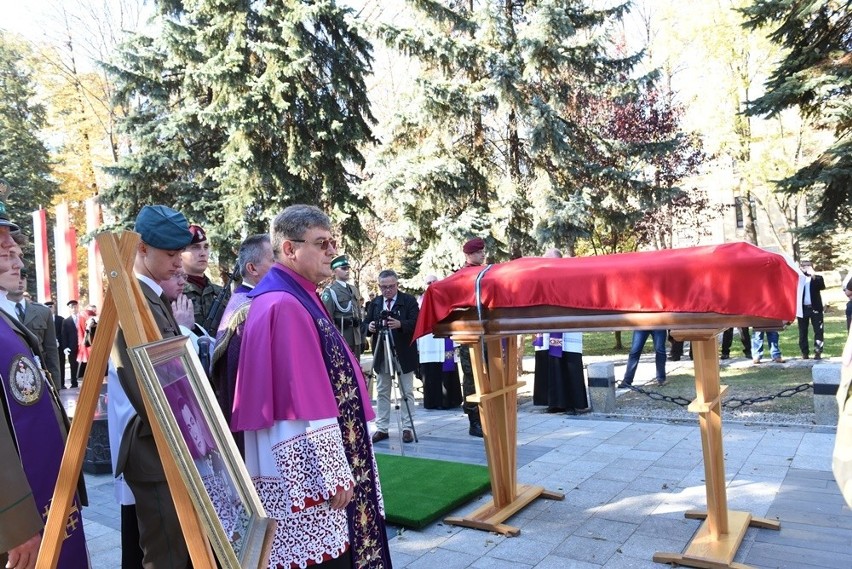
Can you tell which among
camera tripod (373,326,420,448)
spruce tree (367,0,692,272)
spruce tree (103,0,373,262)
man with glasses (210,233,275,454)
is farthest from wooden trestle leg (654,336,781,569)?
spruce tree (103,0,373,262)

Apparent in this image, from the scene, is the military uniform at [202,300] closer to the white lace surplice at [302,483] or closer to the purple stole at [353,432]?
the purple stole at [353,432]

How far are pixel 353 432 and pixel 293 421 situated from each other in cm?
40

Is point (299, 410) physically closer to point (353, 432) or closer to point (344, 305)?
point (353, 432)

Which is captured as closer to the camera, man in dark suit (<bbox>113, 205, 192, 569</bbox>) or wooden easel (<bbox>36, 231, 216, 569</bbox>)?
wooden easel (<bbox>36, 231, 216, 569</bbox>)

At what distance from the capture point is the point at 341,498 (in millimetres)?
2496

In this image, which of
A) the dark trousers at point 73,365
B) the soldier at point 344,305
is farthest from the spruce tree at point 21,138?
the soldier at point 344,305

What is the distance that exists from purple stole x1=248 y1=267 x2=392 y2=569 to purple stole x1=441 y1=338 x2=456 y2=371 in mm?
6986

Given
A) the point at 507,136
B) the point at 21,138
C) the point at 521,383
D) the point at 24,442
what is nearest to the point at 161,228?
the point at 24,442

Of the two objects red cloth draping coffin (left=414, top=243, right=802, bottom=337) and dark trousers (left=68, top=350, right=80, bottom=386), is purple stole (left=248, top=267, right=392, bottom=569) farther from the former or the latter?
dark trousers (left=68, top=350, right=80, bottom=386)

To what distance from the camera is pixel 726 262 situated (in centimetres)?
372

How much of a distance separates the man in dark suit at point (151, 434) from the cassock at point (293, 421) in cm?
35

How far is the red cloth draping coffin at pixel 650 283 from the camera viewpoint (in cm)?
363

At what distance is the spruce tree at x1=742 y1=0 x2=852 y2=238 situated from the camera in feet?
36.3

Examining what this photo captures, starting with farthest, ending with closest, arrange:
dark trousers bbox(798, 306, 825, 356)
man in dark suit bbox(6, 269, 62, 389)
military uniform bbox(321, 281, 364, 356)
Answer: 1. dark trousers bbox(798, 306, 825, 356)
2. military uniform bbox(321, 281, 364, 356)
3. man in dark suit bbox(6, 269, 62, 389)
